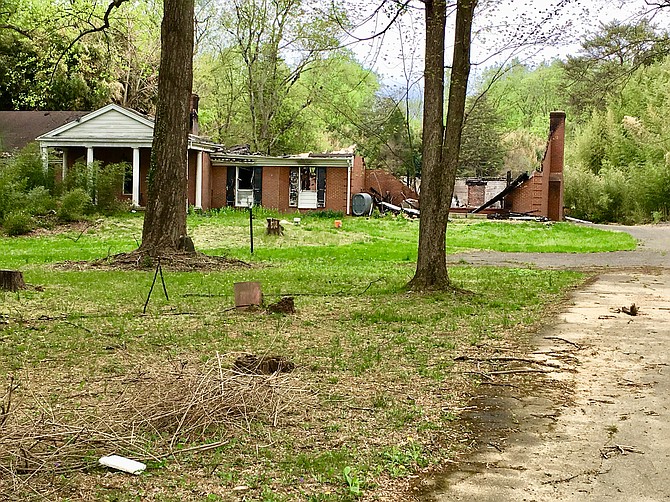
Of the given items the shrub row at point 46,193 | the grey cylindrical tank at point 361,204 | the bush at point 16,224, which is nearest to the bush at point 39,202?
the shrub row at point 46,193

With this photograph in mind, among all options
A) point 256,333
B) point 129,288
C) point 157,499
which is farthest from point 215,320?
point 157,499

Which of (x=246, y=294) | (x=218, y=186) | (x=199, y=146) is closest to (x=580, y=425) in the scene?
(x=246, y=294)

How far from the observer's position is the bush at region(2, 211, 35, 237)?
75.3 ft

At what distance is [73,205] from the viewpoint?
84.2 ft

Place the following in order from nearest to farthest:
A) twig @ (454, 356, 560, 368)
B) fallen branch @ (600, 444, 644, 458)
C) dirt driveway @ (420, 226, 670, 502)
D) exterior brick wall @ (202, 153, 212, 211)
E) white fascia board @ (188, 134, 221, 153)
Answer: dirt driveway @ (420, 226, 670, 502) → fallen branch @ (600, 444, 644, 458) → twig @ (454, 356, 560, 368) → white fascia board @ (188, 134, 221, 153) → exterior brick wall @ (202, 153, 212, 211)

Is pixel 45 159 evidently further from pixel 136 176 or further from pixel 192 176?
pixel 192 176

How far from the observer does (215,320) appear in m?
9.01

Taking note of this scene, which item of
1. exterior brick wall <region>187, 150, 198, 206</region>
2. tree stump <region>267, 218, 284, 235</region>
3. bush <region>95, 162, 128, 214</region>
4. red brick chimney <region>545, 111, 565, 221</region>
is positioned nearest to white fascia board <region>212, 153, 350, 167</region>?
exterior brick wall <region>187, 150, 198, 206</region>

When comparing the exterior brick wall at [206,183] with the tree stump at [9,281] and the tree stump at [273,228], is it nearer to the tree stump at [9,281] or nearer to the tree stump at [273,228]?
the tree stump at [273,228]

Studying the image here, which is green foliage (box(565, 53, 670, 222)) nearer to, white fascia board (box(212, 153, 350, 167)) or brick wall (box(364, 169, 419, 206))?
brick wall (box(364, 169, 419, 206))

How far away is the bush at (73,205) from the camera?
25484 millimetres

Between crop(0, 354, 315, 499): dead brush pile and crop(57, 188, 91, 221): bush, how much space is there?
20.5 m

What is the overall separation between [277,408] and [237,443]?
59cm

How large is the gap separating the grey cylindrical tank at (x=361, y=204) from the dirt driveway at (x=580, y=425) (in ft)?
87.3
